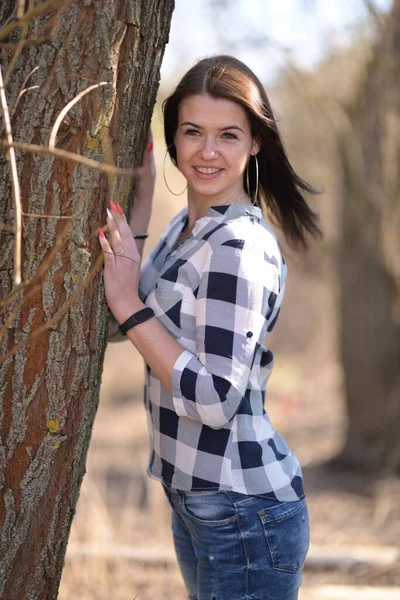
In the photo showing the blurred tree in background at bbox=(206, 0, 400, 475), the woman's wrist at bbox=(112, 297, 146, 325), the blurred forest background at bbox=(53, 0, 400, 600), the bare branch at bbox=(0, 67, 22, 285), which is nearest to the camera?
the bare branch at bbox=(0, 67, 22, 285)

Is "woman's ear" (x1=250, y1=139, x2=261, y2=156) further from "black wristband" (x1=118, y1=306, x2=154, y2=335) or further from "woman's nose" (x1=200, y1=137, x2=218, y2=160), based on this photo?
"black wristband" (x1=118, y1=306, x2=154, y2=335)

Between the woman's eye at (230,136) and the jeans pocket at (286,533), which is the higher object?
the woman's eye at (230,136)

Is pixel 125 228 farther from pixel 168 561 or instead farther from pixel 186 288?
pixel 168 561

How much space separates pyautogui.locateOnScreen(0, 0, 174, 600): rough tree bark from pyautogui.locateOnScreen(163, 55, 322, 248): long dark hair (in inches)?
6.7

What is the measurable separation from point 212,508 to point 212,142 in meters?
0.93

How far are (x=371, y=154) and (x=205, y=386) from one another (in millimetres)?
4414

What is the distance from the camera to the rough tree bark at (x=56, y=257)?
1.84 meters

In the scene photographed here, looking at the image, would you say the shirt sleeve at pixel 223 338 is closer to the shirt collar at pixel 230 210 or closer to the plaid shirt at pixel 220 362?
the plaid shirt at pixel 220 362

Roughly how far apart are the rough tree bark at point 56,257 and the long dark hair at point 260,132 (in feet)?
0.56

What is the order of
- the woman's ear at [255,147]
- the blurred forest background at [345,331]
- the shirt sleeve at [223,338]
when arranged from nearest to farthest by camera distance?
the shirt sleeve at [223,338]
the woman's ear at [255,147]
the blurred forest background at [345,331]

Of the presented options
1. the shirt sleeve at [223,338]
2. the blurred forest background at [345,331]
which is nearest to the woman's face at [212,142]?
the shirt sleeve at [223,338]

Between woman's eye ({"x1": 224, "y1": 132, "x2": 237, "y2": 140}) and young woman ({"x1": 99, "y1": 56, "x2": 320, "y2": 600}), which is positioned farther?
woman's eye ({"x1": 224, "y1": 132, "x2": 237, "y2": 140})

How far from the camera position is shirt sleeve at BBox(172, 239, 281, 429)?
71.7 inches

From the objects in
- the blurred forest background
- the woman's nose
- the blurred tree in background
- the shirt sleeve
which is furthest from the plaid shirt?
the blurred tree in background
